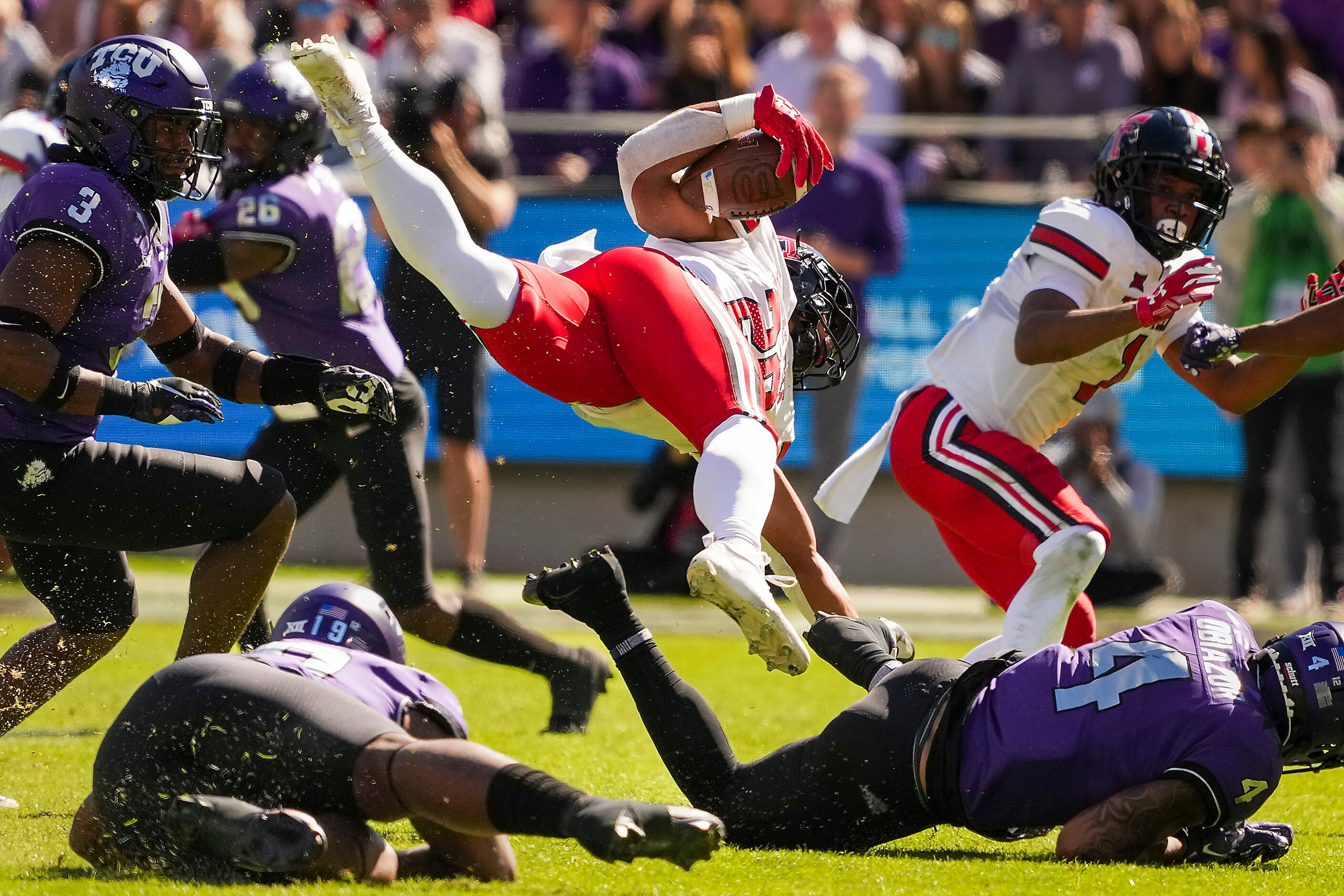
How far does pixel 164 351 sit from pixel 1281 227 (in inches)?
229

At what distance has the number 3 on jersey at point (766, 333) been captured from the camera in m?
4.11

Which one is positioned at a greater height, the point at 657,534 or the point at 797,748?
the point at 797,748

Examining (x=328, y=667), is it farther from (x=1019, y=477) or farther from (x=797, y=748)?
(x=1019, y=477)

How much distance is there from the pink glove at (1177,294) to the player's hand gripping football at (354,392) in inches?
74.9

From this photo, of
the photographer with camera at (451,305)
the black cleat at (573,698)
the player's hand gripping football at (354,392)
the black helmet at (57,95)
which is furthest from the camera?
the photographer with camera at (451,305)

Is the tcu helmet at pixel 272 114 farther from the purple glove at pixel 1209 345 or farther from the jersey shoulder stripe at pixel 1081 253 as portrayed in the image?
the purple glove at pixel 1209 345

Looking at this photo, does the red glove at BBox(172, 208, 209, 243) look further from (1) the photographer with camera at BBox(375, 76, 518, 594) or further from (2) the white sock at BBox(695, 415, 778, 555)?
(2) the white sock at BBox(695, 415, 778, 555)

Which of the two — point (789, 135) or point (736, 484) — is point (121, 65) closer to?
point (789, 135)

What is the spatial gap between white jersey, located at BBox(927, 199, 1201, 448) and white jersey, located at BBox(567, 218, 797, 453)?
57cm

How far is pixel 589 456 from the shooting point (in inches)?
358

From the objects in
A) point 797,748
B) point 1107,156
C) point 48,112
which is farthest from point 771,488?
point 48,112

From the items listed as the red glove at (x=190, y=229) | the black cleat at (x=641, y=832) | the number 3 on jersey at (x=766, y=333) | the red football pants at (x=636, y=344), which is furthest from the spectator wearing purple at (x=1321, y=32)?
the black cleat at (x=641, y=832)

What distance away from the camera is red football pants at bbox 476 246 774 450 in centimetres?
392

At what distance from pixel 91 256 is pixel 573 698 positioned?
7.32ft
